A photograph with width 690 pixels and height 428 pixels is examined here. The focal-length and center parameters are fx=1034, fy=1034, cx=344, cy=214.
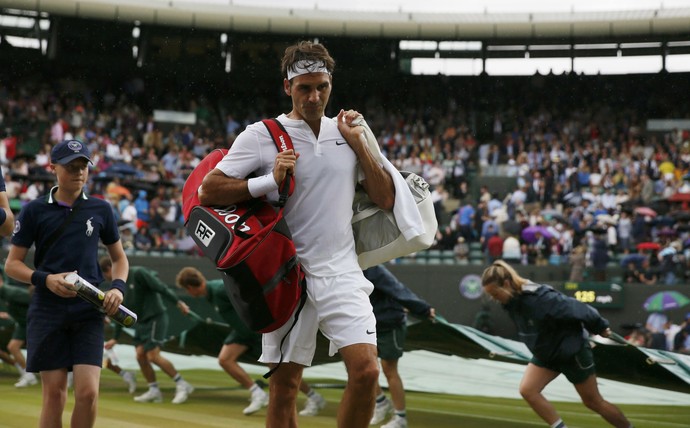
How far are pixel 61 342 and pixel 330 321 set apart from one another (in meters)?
1.80

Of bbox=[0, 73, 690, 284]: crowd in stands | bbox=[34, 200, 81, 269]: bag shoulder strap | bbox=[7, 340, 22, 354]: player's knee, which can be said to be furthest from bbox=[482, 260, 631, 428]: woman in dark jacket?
bbox=[0, 73, 690, 284]: crowd in stands

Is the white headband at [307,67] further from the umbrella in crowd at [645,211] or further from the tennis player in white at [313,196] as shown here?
the umbrella in crowd at [645,211]

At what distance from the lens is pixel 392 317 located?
9.13 meters

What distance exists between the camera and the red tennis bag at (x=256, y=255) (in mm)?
4121

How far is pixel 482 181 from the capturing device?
25719 mm

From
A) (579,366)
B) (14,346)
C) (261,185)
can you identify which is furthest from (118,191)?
(261,185)

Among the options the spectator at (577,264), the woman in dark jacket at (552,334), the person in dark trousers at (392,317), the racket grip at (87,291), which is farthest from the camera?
the spectator at (577,264)

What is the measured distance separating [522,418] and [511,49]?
2541 centimetres

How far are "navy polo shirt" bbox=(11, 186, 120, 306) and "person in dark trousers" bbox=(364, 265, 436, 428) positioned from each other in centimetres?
376

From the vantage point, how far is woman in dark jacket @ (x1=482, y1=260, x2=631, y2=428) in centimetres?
781

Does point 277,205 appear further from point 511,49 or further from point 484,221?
point 511,49

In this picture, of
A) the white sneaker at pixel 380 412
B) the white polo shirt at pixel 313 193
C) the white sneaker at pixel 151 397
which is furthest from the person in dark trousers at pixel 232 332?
the white polo shirt at pixel 313 193

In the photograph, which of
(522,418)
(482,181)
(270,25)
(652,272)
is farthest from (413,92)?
(522,418)

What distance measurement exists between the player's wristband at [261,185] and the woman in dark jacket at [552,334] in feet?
12.6
